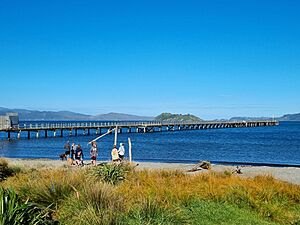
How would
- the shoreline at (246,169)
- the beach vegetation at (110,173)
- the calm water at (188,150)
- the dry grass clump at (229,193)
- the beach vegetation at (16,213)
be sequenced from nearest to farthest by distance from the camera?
the beach vegetation at (16,213), the dry grass clump at (229,193), the beach vegetation at (110,173), the shoreline at (246,169), the calm water at (188,150)

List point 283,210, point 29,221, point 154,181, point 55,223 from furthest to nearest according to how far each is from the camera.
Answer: point 154,181
point 283,210
point 55,223
point 29,221

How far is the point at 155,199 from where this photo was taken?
9.36 meters

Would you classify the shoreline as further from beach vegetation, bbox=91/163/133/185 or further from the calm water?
the calm water

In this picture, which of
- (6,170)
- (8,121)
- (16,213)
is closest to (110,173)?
(6,170)

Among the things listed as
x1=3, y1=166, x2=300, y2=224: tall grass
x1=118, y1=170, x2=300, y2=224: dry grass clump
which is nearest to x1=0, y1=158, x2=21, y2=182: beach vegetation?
x1=3, y1=166, x2=300, y2=224: tall grass

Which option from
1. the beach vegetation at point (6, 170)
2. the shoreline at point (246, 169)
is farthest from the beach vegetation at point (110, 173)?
the shoreline at point (246, 169)

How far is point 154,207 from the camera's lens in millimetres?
8727

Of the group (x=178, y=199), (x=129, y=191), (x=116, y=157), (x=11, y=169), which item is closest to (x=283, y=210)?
(x=178, y=199)

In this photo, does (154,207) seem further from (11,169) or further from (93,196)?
(11,169)

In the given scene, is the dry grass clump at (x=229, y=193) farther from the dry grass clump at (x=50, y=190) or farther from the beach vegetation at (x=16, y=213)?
the beach vegetation at (x=16, y=213)

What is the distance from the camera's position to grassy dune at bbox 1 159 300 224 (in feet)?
28.0

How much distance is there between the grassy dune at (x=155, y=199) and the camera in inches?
336

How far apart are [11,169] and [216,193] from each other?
8.68 meters

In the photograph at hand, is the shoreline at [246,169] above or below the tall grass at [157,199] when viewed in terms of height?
below
